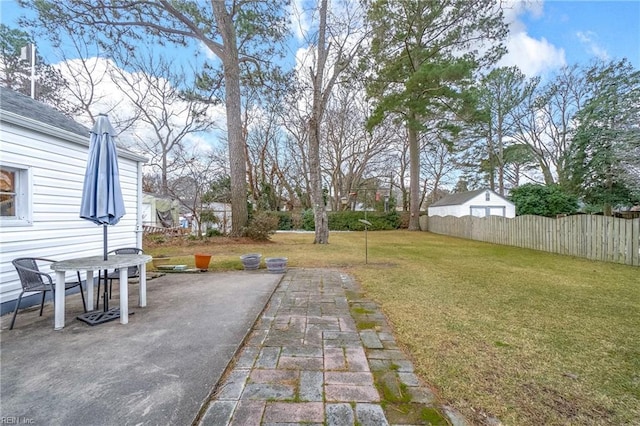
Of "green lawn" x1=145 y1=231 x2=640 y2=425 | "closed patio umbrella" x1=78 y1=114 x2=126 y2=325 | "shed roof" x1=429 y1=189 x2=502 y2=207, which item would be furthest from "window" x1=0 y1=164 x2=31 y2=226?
"shed roof" x1=429 y1=189 x2=502 y2=207

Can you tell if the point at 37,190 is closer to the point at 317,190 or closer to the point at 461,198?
the point at 317,190

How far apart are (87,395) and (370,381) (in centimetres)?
187

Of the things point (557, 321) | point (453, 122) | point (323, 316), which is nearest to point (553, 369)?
point (557, 321)

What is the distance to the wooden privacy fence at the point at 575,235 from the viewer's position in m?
6.67

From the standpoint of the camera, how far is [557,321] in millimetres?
3215

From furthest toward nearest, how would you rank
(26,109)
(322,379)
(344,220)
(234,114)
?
(344,220), (234,114), (26,109), (322,379)

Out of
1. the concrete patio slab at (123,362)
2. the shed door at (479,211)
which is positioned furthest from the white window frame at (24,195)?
the shed door at (479,211)

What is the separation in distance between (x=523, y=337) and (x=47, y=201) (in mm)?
6117

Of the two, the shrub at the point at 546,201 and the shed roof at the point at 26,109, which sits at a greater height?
the shed roof at the point at 26,109

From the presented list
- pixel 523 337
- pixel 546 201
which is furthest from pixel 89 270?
pixel 546 201

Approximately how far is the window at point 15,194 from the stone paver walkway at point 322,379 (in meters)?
3.45

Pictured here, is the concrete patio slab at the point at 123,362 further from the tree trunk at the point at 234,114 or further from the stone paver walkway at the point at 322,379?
the tree trunk at the point at 234,114

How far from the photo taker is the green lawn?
1782mm

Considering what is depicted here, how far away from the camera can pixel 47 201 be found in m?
3.90
